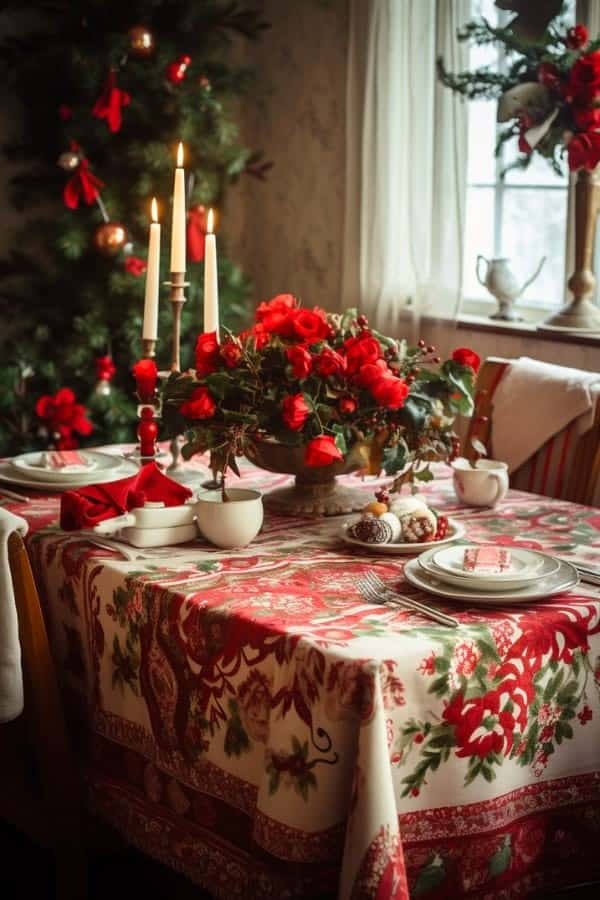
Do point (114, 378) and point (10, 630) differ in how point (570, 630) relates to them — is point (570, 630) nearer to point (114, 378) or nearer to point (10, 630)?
point (10, 630)

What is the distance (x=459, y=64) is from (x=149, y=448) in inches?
75.7

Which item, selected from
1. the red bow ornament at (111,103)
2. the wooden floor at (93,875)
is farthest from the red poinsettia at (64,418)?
the wooden floor at (93,875)

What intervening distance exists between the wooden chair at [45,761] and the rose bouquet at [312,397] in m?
0.36

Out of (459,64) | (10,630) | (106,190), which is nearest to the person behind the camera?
(10,630)

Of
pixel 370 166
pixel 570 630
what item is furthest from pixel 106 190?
pixel 570 630

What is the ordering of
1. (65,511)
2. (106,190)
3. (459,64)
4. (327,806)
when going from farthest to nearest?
(106,190) → (459,64) → (65,511) → (327,806)

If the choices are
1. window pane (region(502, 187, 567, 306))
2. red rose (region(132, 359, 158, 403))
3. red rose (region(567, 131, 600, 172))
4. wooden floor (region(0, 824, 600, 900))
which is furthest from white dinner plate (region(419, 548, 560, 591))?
window pane (region(502, 187, 567, 306))

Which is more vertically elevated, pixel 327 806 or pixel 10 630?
pixel 10 630

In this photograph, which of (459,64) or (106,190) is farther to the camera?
(106,190)

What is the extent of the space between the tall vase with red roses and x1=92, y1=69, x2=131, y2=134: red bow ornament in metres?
1.02

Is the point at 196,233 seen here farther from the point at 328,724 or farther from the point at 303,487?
the point at 328,724

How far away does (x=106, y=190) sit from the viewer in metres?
3.89

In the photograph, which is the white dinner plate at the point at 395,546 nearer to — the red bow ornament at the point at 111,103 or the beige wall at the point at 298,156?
the red bow ornament at the point at 111,103

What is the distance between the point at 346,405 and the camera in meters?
1.89
